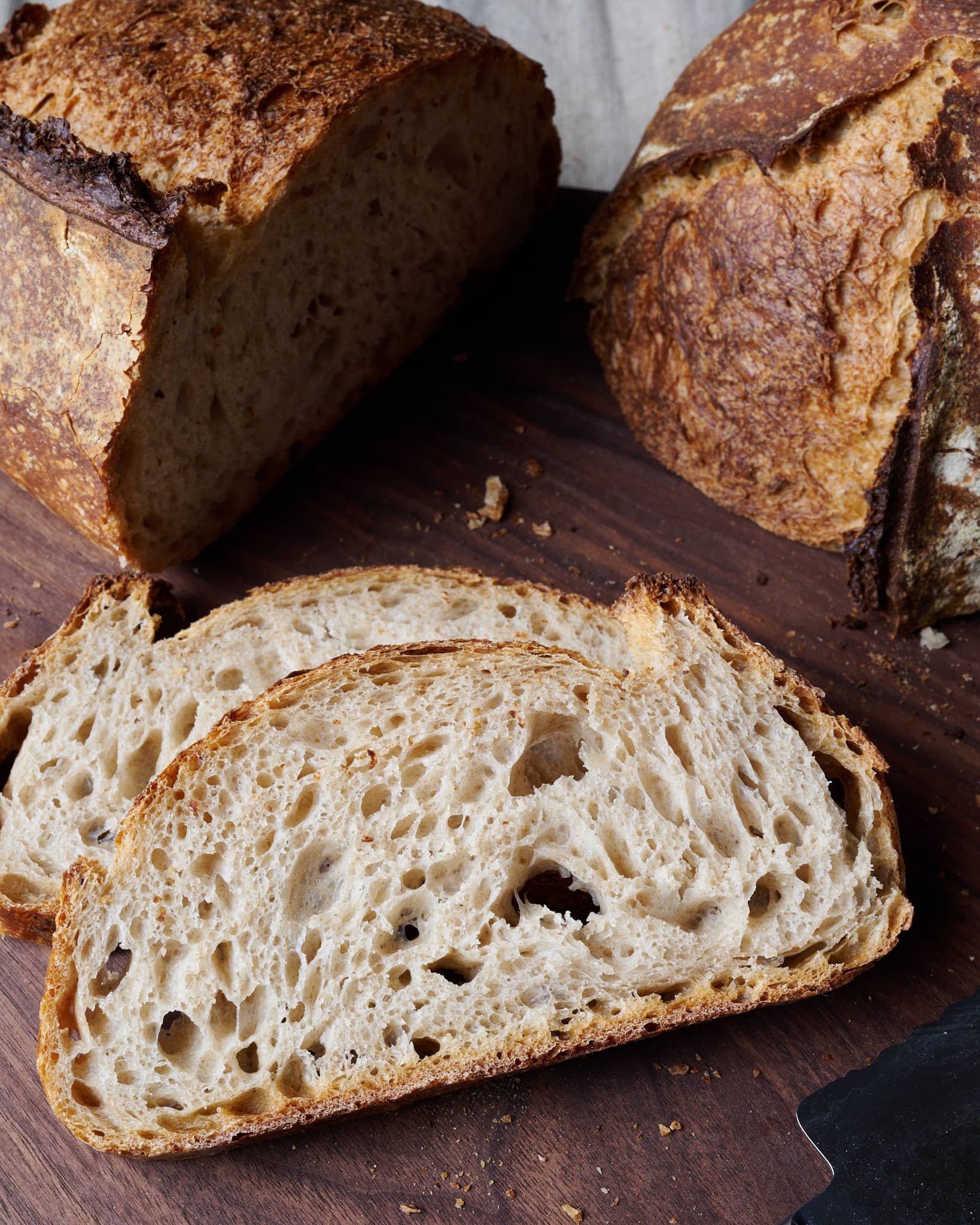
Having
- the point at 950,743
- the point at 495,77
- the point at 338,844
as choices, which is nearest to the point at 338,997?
the point at 338,844

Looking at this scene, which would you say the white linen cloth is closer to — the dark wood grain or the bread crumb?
the dark wood grain

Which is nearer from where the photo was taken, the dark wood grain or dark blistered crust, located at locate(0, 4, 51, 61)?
the dark wood grain

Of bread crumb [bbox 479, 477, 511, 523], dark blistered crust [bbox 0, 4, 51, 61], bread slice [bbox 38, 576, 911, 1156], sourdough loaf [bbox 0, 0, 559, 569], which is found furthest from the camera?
bread crumb [bbox 479, 477, 511, 523]

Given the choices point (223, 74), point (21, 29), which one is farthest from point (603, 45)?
point (21, 29)

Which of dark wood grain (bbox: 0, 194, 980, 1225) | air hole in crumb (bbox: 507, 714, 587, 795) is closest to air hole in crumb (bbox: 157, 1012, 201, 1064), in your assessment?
dark wood grain (bbox: 0, 194, 980, 1225)

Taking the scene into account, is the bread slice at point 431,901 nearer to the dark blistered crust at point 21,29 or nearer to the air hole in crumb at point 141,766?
the air hole in crumb at point 141,766

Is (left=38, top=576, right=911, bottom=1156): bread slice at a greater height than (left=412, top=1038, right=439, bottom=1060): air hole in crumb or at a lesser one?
greater

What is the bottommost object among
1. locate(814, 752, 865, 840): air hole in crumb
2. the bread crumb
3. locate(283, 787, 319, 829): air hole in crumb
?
locate(814, 752, 865, 840): air hole in crumb

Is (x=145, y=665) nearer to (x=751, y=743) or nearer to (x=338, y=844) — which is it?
(x=338, y=844)
